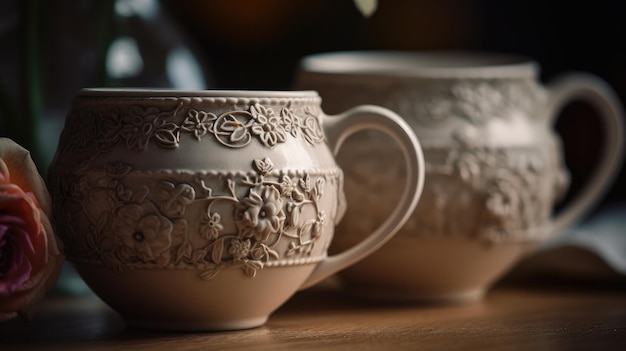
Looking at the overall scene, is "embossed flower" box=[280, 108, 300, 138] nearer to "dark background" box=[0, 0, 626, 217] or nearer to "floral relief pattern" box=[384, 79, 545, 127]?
"floral relief pattern" box=[384, 79, 545, 127]

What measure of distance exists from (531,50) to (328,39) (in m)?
0.36

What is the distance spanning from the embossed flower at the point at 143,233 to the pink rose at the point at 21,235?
0.06 m

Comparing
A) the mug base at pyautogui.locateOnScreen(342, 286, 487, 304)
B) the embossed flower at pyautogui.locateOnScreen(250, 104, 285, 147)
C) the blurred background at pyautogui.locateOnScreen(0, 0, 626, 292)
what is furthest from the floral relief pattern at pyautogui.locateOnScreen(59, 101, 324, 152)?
the blurred background at pyautogui.locateOnScreen(0, 0, 626, 292)

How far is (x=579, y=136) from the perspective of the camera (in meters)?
1.71

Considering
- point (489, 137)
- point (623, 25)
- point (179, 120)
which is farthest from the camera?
point (623, 25)

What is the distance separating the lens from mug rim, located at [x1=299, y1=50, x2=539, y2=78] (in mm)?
1116

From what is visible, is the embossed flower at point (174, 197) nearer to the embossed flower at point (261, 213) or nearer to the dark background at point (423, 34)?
the embossed flower at point (261, 213)

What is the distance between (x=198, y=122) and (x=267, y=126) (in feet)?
0.21

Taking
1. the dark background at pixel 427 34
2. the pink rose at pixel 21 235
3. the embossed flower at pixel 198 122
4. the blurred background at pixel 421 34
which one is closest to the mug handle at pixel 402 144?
the embossed flower at pixel 198 122

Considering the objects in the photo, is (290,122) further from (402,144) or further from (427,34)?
(427,34)

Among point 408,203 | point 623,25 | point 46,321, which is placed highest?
point 623,25

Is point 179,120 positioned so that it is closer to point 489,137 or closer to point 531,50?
point 489,137

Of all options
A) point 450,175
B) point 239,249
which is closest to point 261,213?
point 239,249

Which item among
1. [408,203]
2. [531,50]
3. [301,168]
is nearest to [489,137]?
[408,203]
